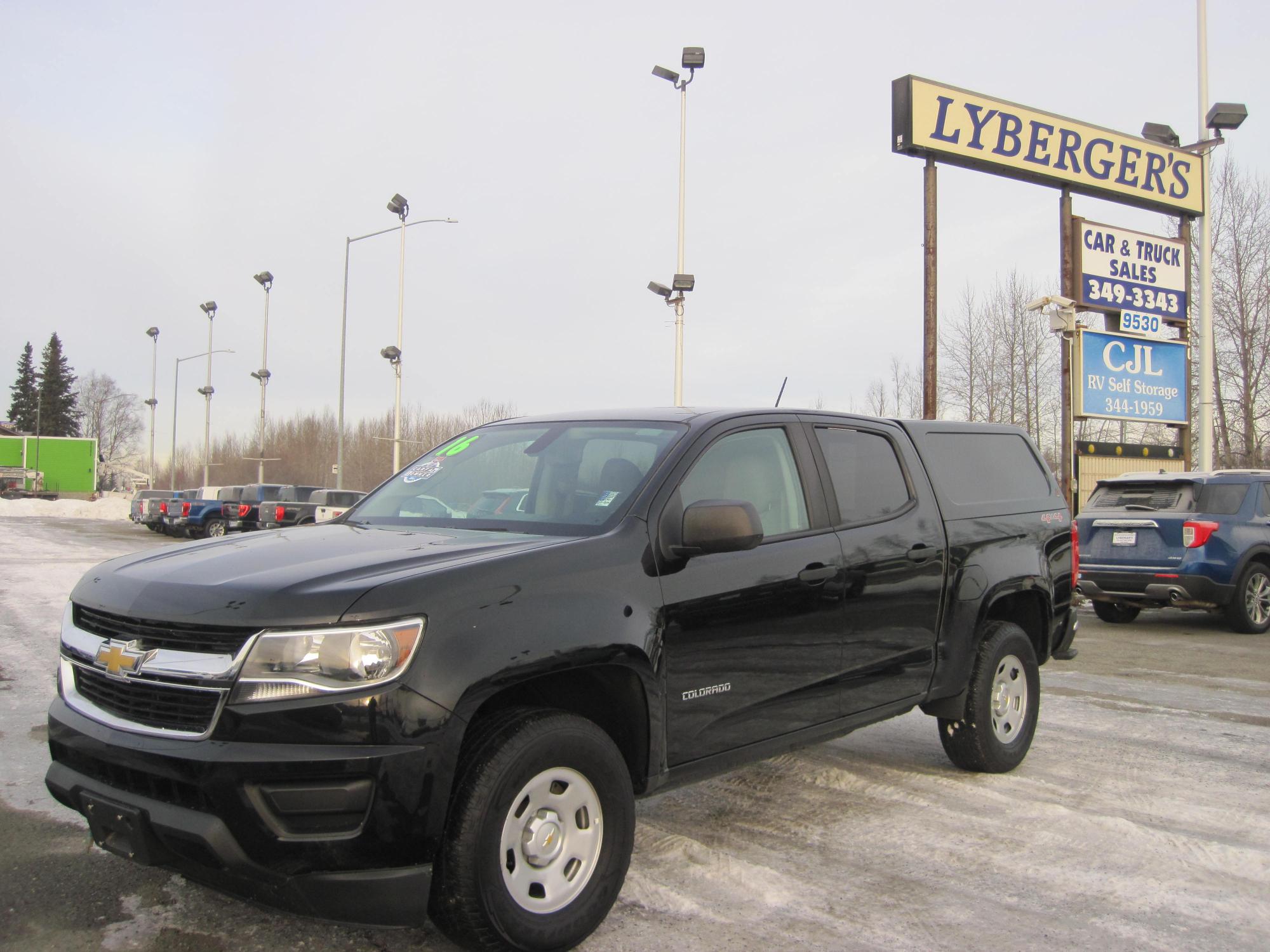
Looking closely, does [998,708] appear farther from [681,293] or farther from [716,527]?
[681,293]

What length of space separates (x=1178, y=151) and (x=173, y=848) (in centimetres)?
2431

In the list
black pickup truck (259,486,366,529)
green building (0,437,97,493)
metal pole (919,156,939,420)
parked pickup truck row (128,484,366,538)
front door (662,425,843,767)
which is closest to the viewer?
front door (662,425,843,767)

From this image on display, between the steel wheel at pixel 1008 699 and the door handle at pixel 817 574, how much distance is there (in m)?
1.64

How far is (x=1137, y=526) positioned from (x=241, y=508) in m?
24.3

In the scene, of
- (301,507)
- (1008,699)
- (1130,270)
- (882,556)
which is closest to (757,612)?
(882,556)

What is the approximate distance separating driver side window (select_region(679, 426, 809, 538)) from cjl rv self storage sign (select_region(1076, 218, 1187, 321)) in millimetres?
18320

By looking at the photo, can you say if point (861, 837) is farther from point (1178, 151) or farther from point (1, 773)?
point (1178, 151)

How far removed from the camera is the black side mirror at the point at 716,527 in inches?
144

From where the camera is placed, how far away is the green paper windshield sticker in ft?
15.9

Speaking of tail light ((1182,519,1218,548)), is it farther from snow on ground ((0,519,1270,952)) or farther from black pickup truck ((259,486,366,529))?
black pickup truck ((259,486,366,529))

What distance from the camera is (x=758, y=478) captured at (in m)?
4.42

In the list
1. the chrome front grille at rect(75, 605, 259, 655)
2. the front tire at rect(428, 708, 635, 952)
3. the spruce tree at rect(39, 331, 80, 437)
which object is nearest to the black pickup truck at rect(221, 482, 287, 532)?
the chrome front grille at rect(75, 605, 259, 655)

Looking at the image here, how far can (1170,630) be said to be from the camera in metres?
12.0

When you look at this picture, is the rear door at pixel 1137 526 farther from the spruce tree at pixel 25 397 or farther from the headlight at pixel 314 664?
the spruce tree at pixel 25 397
